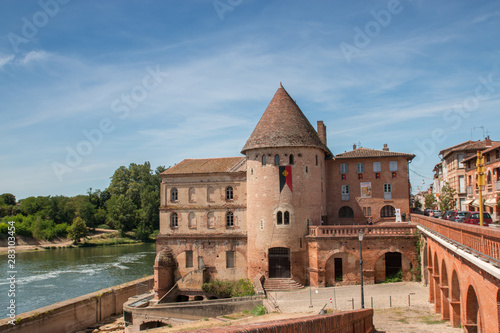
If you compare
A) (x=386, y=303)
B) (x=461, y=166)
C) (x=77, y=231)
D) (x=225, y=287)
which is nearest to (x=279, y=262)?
(x=225, y=287)

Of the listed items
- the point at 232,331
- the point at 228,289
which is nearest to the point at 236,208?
the point at 228,289

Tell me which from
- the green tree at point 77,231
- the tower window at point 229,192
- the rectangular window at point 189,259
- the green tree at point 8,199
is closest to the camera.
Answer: the rectangular window at point 189,259

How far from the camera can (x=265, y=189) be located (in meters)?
36.7

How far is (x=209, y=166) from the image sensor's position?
42.7 m

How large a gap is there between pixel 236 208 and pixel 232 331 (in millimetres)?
33270

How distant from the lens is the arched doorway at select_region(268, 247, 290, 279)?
36.0 m

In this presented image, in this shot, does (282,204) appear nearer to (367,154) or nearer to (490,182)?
(367,154)

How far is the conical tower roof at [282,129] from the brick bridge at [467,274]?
554 inches

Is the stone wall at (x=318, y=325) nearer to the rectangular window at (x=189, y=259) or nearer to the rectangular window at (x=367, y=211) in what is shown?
the rectangular window at (x=367, y=211)

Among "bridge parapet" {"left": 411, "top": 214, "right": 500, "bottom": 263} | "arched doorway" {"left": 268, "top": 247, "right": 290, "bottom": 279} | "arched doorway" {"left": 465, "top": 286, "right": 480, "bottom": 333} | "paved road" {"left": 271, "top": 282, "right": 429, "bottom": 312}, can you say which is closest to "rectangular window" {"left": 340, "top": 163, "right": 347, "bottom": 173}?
"arched doorway" {"left": 268, "top": 247, "right": 290, "bottom": 279}

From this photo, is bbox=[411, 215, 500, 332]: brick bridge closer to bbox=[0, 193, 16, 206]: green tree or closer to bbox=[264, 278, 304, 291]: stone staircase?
bbox=[264, 278, 304, 291]: stone staircase

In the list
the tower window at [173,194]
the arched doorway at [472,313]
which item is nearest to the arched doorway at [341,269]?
the tower window at [173,194]

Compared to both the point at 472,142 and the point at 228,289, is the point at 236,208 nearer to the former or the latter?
the point at 228,289

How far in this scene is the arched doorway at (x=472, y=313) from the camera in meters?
16.4
